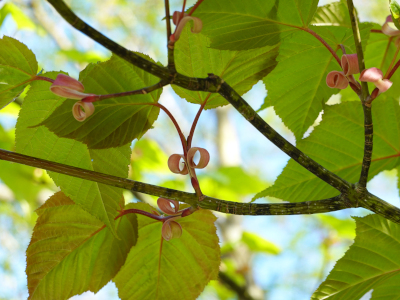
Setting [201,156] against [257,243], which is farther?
[257,243]

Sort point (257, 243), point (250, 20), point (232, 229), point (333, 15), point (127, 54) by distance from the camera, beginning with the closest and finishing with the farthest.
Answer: point (127, 54) < point (250, 20) < point (333, 15) < point (257, 243) < point (232, 229)

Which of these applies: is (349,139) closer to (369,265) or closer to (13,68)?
(369,265)

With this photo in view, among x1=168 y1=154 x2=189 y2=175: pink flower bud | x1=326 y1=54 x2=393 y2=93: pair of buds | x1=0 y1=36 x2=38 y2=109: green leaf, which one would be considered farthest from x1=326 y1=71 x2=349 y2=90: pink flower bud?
x1=0 y1=36 x2=38 y2=109: green leaf

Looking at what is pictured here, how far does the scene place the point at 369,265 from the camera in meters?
0.33

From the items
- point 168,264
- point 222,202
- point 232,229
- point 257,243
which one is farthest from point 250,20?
point 232,229

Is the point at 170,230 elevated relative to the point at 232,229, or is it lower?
lower

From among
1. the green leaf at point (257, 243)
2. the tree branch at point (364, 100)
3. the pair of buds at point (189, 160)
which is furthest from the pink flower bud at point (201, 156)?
the green leaf at point (257, 243)

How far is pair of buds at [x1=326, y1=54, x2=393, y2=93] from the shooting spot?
22 cm

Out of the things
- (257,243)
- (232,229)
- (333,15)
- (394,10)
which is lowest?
(394,10)

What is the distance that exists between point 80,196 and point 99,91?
85mm

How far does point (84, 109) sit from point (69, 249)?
0.17 meters

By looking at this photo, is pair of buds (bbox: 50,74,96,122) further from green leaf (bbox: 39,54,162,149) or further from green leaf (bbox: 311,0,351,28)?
green leaf (bbox: 311,0,351,28)

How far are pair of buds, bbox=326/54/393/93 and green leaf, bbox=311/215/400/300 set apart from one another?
0.14 m

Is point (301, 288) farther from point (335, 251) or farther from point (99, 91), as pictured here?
point (99, 91)
